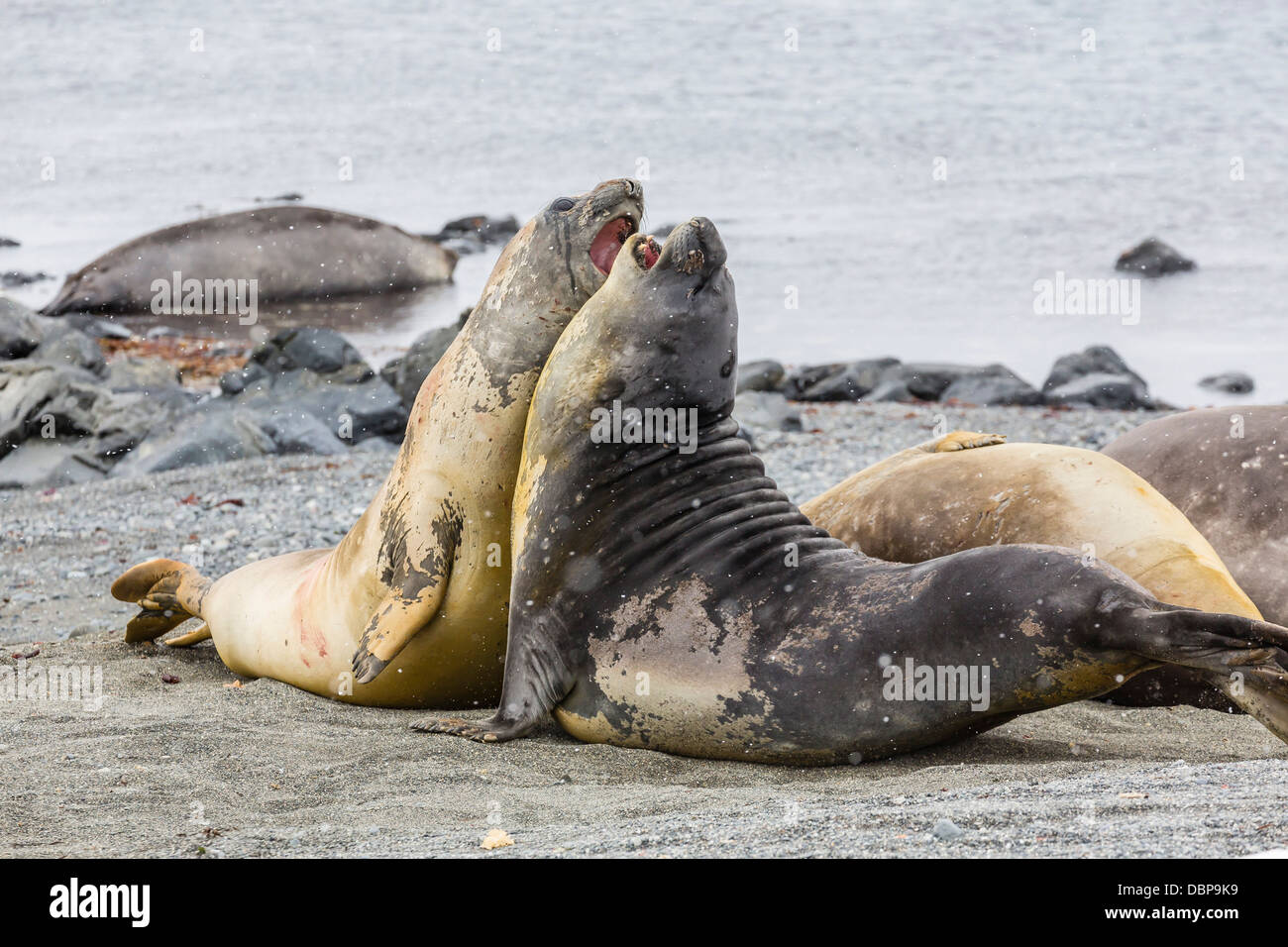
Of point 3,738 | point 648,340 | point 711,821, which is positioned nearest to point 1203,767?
point 711,821

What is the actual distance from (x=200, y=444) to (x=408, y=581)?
6327 millimetres

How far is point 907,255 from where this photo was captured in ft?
61.7

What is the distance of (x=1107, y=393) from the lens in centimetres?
1243

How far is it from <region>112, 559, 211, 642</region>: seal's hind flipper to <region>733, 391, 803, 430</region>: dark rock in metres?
5.96

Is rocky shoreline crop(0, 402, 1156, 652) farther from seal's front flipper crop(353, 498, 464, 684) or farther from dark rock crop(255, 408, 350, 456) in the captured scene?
seal's front flipper crop(353, 498, 464, 684)

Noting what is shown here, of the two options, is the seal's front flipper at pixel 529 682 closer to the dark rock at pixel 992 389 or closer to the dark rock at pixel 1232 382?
the dark rock at pixel 992 389

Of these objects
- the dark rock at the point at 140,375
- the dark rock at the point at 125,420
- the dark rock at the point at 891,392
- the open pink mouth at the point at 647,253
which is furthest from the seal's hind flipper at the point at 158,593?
the dark rock at the point at 891,392

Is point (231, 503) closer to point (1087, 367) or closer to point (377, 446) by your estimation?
point (377, 446)

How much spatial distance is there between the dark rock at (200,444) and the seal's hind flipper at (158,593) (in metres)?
4.24

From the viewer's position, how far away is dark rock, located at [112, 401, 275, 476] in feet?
33.7

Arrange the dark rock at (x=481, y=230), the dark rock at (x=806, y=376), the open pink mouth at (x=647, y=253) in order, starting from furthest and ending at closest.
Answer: the dark rock at (x=481, y=230), the dark rock at (x=806, y=376), the open pink mouth at (x=647, y=253)

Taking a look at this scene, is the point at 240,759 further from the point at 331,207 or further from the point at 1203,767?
the point at 331,207

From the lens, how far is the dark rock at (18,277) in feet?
58.1
